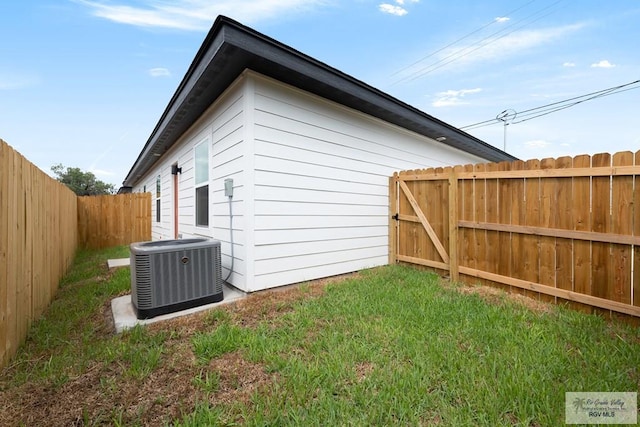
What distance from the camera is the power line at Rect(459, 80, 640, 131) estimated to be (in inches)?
420

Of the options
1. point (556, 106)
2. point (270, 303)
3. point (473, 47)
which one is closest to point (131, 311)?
point (270, 303)

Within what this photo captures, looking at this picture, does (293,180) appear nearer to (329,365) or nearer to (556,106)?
(329,365)

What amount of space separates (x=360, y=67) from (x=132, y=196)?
362 inches

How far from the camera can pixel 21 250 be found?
244 centimetres

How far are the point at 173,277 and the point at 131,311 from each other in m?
0.66

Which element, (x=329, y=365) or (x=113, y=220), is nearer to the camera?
(x=329, y=365)

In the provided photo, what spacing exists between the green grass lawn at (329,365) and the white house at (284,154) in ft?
3.63

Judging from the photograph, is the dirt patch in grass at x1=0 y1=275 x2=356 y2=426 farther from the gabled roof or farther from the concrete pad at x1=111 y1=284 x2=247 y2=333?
the gabled roof

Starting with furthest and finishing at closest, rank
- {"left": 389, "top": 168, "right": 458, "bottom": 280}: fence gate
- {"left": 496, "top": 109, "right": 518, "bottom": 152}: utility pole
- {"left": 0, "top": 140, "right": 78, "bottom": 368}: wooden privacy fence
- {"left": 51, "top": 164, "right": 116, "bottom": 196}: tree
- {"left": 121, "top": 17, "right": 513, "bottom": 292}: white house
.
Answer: {"left": 51, "top": 164, "right": 116, "bottom": 196}: tree, {"left": 496, "top": 109, "right": 518, "bottom": 152}: utility pole, {"left": 389, "top": 168, "right": 458, "bottom": 280}: fence gate, {"left": 121, "top": 17, "right": 513, "bottom": 292}: white house, {"left": 0, "top": 140, "right": 78, "bottom": 368}: wooden privacy fence

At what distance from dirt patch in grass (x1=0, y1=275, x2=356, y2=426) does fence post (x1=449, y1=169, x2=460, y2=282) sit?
11.0ft

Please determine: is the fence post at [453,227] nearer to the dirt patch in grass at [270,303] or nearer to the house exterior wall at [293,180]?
the house exterior wall at [293,180]

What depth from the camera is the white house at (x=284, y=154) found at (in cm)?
347

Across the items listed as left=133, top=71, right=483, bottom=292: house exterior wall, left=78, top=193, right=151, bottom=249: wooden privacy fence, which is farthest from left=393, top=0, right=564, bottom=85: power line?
left=78, top=193, right=151, bottom=249: wooden privacy fence

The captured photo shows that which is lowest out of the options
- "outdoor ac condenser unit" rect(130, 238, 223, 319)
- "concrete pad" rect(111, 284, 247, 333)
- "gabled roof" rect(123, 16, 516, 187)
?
"concrete pad" rect(111, 284, 247, 333)
